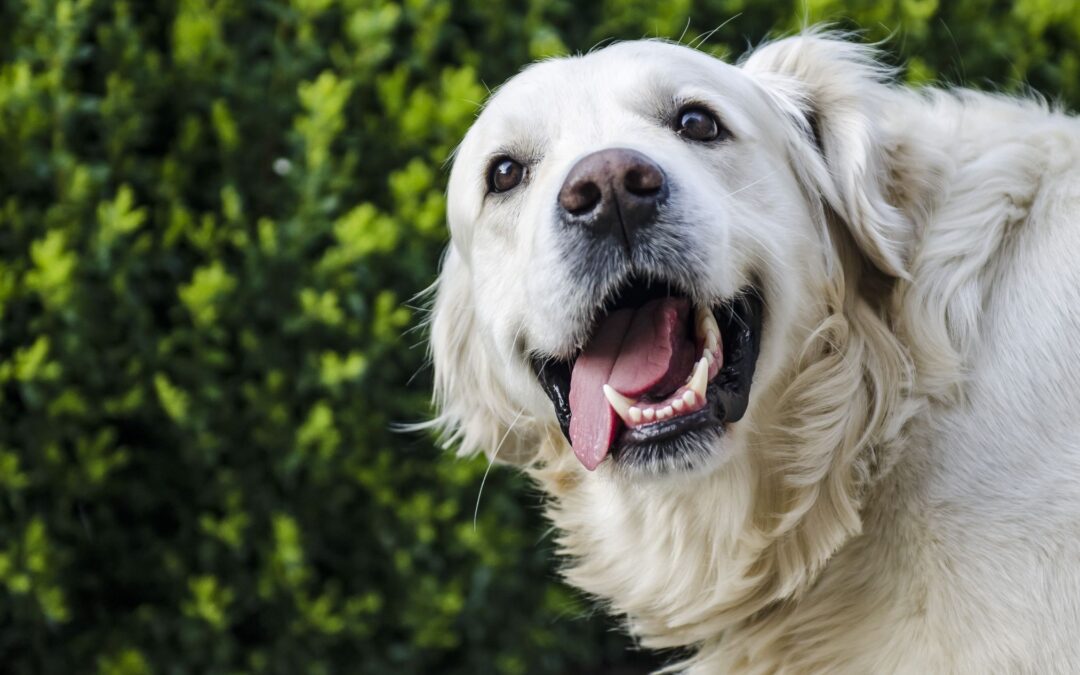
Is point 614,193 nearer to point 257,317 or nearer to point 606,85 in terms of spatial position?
point 606,85

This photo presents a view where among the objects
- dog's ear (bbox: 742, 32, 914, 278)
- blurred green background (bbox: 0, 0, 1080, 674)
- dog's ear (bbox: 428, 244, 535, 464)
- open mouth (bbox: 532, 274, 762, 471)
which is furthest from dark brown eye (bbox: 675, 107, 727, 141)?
blurred green background (bbox: 0, 0, 1080, 674)

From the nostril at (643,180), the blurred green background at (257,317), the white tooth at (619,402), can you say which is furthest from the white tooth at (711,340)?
the blurred green background at (257,317)

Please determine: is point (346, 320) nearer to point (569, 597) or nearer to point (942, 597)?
point (569, 597)

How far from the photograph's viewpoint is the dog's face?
2316 mm

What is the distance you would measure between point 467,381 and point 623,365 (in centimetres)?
79

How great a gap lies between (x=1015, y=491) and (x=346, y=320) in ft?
7.33

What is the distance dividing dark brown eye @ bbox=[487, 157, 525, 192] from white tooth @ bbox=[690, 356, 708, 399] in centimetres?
68

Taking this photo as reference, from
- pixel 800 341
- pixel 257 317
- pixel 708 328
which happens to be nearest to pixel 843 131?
pixel 800 341

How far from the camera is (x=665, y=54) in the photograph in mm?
2580

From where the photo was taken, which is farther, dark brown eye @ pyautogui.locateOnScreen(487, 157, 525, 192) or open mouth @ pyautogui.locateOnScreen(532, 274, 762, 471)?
dark brown eye @ pyautogui.locateOnScreen(487, 157, 525, 192)

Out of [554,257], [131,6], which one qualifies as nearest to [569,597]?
[554,257]

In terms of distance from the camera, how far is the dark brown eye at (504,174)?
2.68 m

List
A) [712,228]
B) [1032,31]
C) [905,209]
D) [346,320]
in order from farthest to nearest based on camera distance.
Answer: [1032,31] → [346,320] → [905,209] → [712,228]

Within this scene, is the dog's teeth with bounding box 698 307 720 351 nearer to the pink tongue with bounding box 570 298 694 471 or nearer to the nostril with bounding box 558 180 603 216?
the pink tongue with bounding box 570 298 694 471
